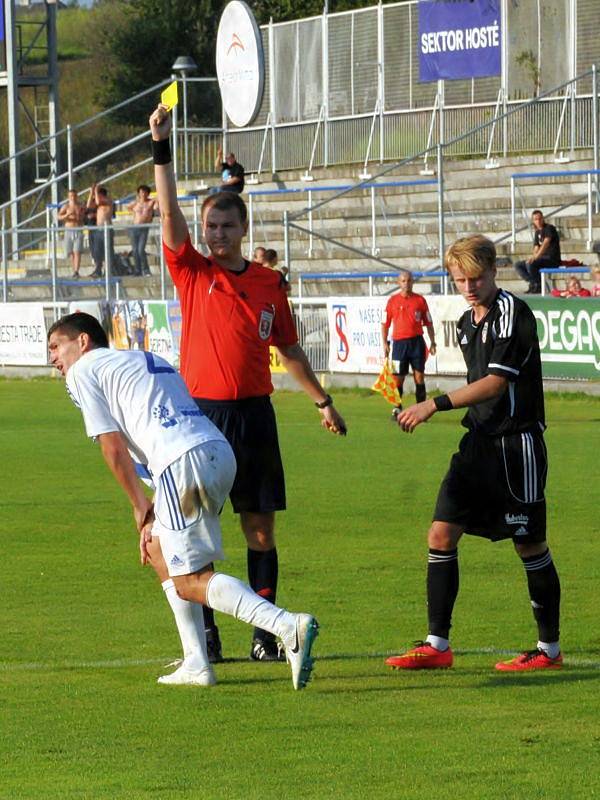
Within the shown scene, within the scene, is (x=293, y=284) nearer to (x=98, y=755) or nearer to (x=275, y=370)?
(x=275, y=370)

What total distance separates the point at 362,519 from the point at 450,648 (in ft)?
16.0

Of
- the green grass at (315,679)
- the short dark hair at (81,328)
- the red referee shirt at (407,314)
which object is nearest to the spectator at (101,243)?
the red referee shirt at (407,314)

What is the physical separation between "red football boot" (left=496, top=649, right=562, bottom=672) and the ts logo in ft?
61.0

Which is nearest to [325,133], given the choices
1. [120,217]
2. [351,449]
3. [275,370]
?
[120,217]

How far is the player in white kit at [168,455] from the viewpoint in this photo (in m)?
6.73

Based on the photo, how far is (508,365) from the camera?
728 cm

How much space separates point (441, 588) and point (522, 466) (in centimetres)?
68

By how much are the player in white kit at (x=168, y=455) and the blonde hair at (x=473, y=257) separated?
135 centimetres

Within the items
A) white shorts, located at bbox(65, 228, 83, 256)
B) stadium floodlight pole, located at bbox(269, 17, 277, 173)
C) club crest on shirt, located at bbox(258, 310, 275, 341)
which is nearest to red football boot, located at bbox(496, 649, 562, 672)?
club crest on shirt, located at bbox(258, 310, 275, 341)

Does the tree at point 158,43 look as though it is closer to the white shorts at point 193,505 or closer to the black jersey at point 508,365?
the black jersey at point 508,365

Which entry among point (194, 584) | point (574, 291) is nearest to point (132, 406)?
point (194, 584)

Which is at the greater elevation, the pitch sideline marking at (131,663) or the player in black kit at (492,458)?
the player in black kit at (492,458)

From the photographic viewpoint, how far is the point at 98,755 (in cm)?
607

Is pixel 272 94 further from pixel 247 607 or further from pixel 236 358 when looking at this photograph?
pixel 247 607
